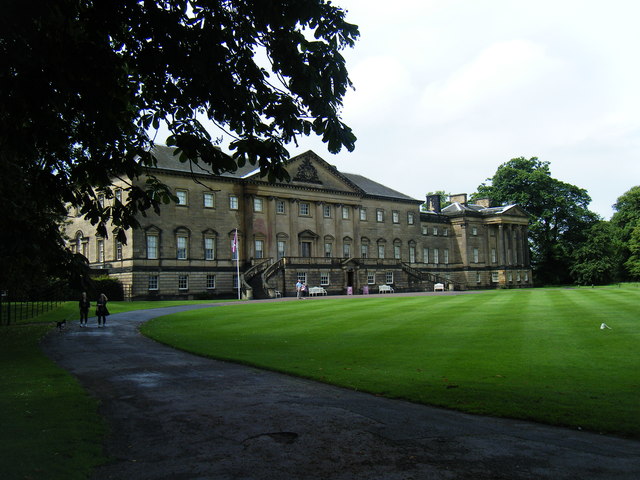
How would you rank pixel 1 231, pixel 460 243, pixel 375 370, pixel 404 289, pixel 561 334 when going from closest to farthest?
1. pixel 1 231
2. pixel 375 370
3. pixel 561 334
4. pixel 404 289
5. pixel 460 243

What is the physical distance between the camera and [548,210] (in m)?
94.9

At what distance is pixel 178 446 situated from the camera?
23.5 feet

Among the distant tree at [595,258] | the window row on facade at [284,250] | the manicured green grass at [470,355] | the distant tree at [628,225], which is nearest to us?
the manicured green grass at [470,355]

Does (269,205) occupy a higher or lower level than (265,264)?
higher

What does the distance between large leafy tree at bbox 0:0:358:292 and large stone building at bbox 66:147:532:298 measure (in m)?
35.3

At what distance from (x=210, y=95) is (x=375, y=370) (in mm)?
7502

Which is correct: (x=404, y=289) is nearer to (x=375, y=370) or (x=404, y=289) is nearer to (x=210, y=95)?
(x=375, y=370)

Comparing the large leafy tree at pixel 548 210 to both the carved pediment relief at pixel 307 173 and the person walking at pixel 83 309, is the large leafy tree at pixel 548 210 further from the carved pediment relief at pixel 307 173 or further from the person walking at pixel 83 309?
the person walking at pixel 83 309

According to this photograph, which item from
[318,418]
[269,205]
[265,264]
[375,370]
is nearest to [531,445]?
[318,418]

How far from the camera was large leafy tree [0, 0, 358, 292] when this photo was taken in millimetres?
7461

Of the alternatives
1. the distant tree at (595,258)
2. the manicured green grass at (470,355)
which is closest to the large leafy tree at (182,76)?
the manicured green grass at (470,355)

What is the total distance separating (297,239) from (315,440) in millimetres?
61601

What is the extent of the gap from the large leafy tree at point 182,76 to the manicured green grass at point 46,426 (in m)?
Result: 2.50

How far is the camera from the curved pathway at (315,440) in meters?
6.18
